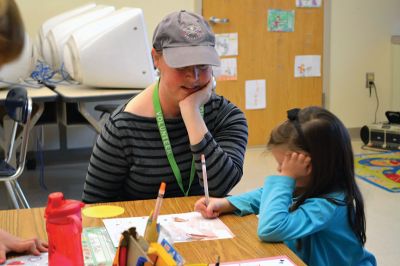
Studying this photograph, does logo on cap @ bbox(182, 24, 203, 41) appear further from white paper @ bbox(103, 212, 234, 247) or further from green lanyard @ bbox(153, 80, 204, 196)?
white paper @ bbox(103, 212, 234, 247)

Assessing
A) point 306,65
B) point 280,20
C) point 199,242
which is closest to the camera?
point 199,242

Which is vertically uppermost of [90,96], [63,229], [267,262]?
[90,96]

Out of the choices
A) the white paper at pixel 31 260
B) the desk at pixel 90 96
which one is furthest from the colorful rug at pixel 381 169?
the white paper at pixel 31 260

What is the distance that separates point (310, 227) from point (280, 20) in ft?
13.0

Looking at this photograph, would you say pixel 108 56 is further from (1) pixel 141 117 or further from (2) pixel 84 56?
(1) pixel 141 117

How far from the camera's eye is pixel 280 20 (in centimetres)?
505

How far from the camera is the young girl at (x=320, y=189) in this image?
52.6 inches

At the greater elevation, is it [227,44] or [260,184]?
[227,44]

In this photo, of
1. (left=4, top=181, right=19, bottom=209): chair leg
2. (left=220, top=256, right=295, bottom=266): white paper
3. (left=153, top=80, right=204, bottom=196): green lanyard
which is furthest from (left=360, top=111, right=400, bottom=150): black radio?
(left=220, top=256, right=295, bottom=266): white paper

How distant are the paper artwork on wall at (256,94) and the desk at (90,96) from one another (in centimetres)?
182

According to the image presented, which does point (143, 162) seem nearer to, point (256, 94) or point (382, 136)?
point (256, 94)

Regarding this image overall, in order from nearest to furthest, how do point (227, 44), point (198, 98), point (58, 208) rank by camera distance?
point (58, 208) → point (198, 98) → point (227, 44)

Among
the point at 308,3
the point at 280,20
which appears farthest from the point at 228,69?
the point at 308,3

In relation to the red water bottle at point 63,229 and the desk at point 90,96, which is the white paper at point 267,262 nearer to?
the red water bottle at point 63,229
